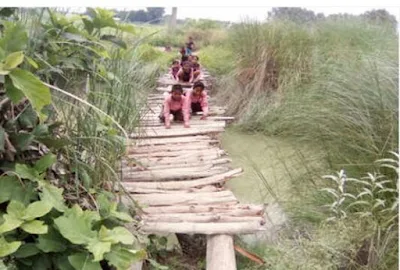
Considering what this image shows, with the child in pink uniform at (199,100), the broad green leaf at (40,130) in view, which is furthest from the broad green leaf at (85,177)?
the child in pink uniform at (199,100)

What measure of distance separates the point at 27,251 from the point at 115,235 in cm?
14

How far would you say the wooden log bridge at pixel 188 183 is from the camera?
4.51 ft

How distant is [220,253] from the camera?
1.30 metres

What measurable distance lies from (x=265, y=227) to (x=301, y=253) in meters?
0.22

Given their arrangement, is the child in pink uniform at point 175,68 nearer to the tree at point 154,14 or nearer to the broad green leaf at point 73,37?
the tree at point 154,14

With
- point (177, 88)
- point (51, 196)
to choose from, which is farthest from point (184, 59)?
point (51, 196)

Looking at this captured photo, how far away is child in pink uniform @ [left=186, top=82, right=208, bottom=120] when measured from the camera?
1.76 metres

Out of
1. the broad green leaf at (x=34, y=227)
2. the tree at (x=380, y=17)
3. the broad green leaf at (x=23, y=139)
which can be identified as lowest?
the broad green leaf at (x=34, y=227)

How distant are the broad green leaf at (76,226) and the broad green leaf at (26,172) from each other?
76 millimetres

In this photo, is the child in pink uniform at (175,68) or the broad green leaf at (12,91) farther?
the child in pink uniform at (175,68)

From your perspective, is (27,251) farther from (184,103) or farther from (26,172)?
(184,103)

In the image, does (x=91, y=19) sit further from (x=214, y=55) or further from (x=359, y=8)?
(x=214, y=55)

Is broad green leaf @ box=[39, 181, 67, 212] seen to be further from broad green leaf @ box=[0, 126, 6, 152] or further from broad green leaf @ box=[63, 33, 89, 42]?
broad green leaf @ box=[63, 33, 89, 42]

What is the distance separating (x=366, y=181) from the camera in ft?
3.76
